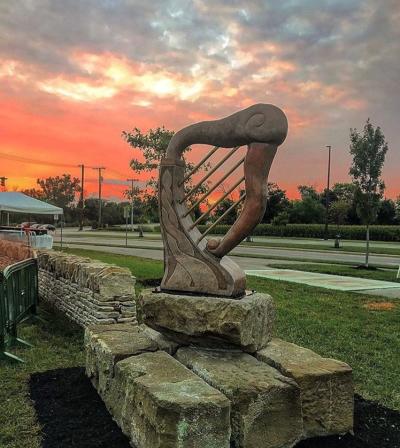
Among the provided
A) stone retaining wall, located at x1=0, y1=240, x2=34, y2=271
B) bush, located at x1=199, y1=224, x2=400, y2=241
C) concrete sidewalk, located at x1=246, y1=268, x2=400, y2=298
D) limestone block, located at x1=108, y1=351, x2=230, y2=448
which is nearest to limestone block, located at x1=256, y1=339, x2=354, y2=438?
limestone block, located at x1=108, y1=351, x2=230, y2=448

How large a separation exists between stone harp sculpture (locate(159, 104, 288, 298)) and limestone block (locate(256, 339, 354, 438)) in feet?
2.68

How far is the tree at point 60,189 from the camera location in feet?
298

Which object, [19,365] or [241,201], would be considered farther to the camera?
[19,365]

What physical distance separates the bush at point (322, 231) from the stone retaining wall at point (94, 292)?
29195 millimetres

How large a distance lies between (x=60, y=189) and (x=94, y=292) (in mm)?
88815

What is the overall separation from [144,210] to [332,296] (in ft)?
20.9

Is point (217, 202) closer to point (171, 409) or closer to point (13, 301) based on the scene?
point (171, 409)

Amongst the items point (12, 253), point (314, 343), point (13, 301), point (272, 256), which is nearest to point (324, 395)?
point (314, 343)

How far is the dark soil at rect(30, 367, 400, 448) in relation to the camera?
3500mm

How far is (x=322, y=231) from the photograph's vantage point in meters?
42.5

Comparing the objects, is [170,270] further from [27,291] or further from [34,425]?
[27,291]

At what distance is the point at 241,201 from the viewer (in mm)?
4059

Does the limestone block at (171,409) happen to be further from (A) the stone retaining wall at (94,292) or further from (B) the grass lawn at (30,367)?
(A) the stone retaining wall at (94,292)

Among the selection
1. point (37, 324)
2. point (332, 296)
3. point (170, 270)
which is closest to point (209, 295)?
point (170, 270)
